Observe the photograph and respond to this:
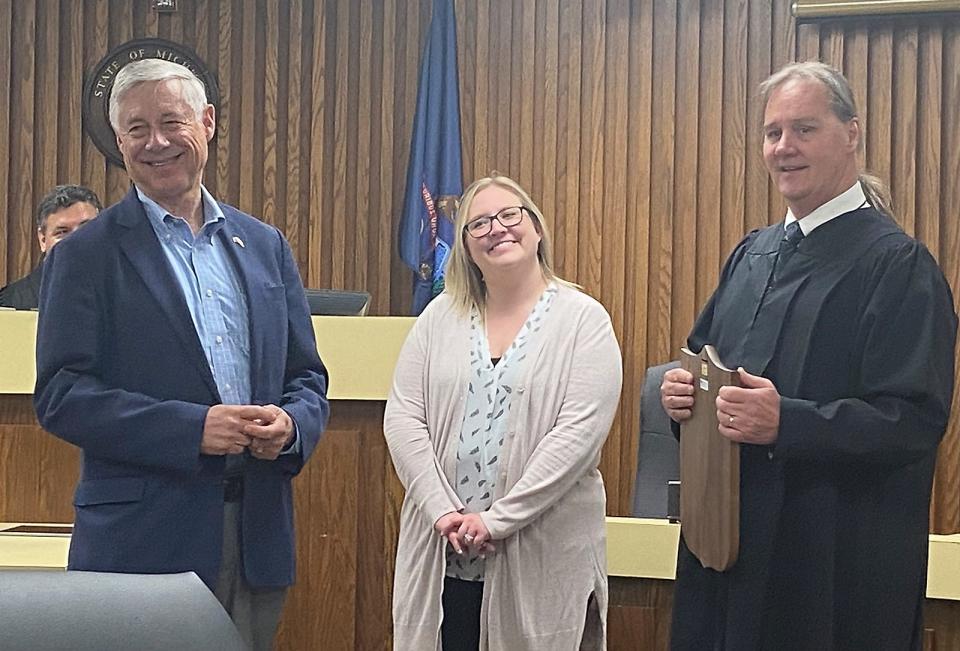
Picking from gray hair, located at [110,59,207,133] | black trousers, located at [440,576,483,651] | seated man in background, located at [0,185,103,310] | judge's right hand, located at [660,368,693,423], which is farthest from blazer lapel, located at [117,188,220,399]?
seated man in background, located at [0,185,103,310]

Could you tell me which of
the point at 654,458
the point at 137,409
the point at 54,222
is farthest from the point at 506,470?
the point at 54,222

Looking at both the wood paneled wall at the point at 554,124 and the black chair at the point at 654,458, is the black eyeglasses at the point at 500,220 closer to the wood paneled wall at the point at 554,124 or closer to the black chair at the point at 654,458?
the black chair at the point at 654,458

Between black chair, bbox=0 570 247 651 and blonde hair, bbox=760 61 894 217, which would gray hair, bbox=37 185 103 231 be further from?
black chair, bbox=0 570 247 651

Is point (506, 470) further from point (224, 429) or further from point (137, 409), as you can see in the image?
point (137, 409)

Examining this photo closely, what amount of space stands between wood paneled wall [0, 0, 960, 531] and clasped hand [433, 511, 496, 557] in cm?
286

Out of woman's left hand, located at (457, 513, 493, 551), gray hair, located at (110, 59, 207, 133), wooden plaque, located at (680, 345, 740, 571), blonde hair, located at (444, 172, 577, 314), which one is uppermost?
gray hair, located at (110, 59, 207, 133)

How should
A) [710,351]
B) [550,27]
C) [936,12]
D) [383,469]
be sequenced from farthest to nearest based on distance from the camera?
[550,27]
[936,12]
[383,469]
[710,351]

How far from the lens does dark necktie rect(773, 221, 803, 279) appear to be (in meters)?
2.30

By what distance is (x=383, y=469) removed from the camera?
3.06 meters

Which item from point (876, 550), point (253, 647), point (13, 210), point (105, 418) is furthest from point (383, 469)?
point (13, 210)

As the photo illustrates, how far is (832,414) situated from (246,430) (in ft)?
3.30

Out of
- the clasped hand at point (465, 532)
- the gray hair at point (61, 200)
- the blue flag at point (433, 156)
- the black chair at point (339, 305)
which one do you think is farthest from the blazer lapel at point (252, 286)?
the blue flag at point (433, 156)

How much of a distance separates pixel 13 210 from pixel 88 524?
13.1 ft

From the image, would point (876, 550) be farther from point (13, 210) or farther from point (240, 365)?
point (13, 210)
